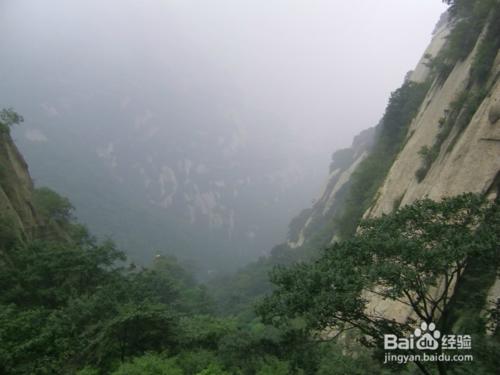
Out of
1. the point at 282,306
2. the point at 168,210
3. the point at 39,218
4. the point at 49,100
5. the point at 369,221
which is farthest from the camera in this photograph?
the point at 49,100

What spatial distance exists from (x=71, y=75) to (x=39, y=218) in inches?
7699

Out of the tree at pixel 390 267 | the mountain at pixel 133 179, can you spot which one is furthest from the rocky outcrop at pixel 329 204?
the tree at pixel 390 267

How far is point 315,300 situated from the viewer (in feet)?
23.2

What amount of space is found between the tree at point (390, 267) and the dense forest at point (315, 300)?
2cm

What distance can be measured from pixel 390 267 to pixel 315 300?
4.67 ft

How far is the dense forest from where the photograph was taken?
7145 millimetres

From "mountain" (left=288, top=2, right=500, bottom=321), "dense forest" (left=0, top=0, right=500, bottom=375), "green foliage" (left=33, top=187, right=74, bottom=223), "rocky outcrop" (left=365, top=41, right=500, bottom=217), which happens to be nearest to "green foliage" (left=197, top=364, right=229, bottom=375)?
"dense forest" (left=0, top=0, right=500, bottom=375)

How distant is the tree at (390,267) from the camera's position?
6789 millimetres

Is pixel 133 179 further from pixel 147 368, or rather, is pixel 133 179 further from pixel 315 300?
pixel 315 300

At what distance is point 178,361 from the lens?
509 inches

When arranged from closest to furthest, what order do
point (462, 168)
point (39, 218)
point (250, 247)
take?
point (462, 168)
point (39, 218)
point (250, 247)

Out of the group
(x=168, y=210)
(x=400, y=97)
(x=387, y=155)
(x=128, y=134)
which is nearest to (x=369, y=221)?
(x=387, y=155)

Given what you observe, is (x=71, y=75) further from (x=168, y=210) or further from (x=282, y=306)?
(x=282, y=306)

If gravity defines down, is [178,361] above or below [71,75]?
below
